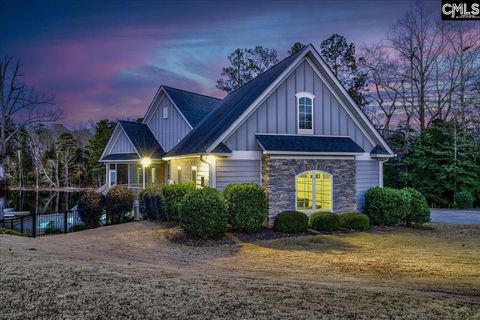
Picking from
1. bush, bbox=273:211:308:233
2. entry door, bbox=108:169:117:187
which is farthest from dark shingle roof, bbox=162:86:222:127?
bush, bbox=273:211:308:233

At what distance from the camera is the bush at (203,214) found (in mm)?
11203

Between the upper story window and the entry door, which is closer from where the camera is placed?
the upper story window

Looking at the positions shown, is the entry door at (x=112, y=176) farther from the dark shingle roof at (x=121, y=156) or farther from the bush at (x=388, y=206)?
the bush at (x=388, y=206)

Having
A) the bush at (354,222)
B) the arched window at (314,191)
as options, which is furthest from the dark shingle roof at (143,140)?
the bush at (354,222)

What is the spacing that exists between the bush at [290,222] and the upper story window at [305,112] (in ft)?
12.3

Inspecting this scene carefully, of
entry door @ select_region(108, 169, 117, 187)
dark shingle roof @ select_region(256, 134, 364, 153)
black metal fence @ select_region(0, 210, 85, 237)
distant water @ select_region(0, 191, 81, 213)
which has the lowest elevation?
Answer: distant water @ select_region(0, 191, 81, 213)

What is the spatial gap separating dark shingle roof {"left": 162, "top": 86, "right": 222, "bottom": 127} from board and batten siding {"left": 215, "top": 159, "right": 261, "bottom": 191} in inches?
254

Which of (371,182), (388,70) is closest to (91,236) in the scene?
(371,182)

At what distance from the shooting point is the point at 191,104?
2131cm

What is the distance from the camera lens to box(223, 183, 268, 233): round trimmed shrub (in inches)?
478

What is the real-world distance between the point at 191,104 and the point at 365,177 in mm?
11009

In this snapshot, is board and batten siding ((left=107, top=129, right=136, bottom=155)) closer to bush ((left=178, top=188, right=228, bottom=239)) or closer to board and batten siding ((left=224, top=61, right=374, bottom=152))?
board and batten siding ((left=224, top=61, right=374, bottom=152))

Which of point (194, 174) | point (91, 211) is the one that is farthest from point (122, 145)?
point (194, 174)

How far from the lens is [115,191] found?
17.3 metres
